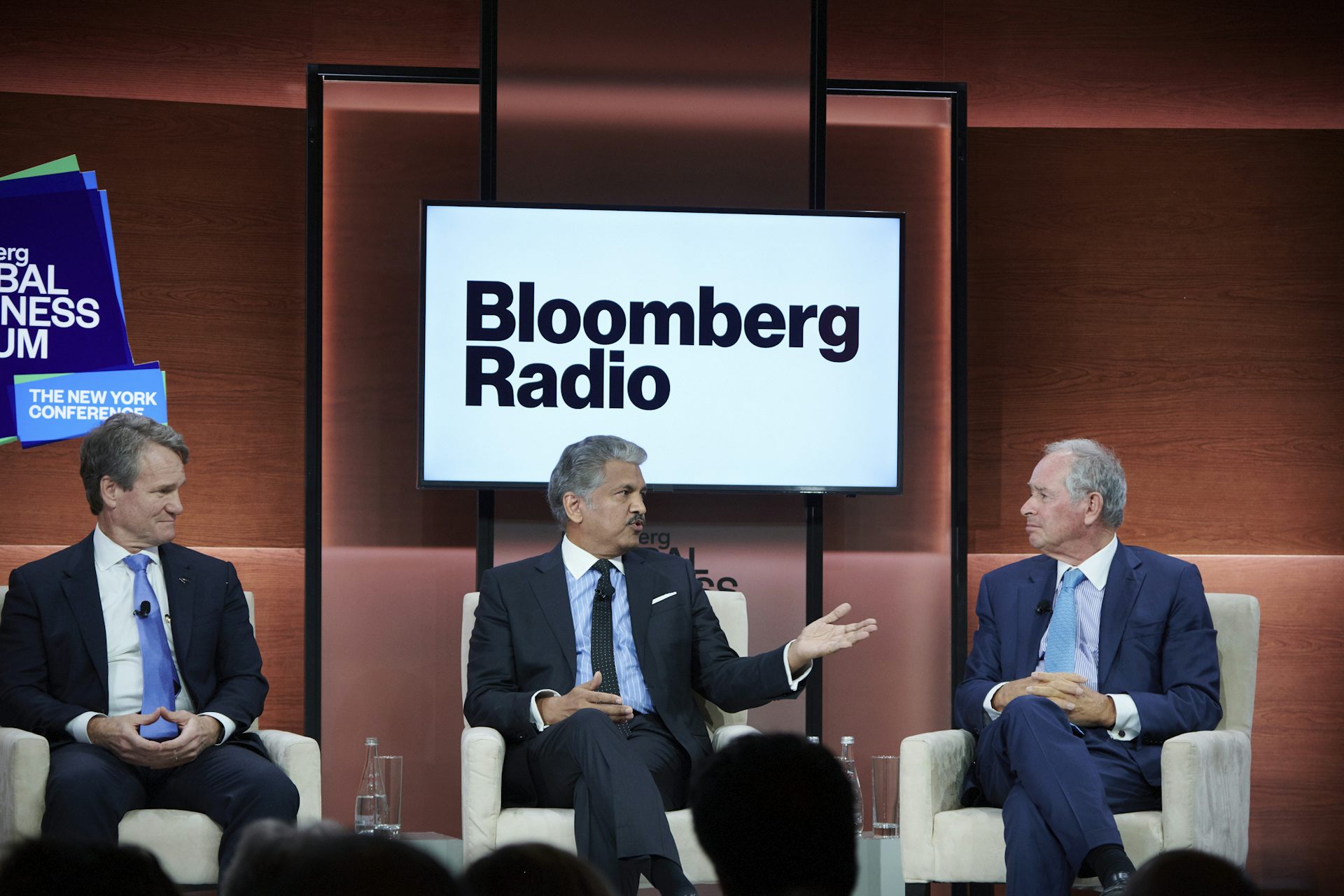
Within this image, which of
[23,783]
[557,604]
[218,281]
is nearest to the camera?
[23,783]

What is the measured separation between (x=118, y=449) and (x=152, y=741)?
715mm

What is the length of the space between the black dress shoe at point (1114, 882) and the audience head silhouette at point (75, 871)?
2.15m

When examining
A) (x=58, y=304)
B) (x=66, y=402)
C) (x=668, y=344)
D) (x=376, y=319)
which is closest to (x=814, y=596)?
(x=668, y=344)

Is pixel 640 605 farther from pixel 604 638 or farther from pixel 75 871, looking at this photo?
pixel 75 871

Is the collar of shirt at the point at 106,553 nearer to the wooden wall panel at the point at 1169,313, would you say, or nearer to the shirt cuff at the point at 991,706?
the shirt cuff at the point at 991,706

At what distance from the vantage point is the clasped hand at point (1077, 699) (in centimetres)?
314

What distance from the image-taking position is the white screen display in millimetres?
4102

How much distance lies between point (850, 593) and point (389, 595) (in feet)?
5.09

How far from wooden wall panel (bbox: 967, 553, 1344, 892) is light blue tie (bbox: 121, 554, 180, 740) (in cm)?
274

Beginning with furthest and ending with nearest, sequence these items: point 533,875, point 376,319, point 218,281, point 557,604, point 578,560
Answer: point 218,281, point 376,319, point 578,560, point 557,604, point 533,875

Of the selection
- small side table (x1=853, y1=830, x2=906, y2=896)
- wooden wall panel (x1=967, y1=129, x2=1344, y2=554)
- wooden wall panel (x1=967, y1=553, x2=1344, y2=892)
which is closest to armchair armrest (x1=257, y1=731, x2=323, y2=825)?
small side table (x1=853, y1=830, x2=906, y2=896)

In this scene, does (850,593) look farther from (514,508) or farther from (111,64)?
(111,64)

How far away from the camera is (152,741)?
3.03 metres

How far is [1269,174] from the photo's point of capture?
4891mm
